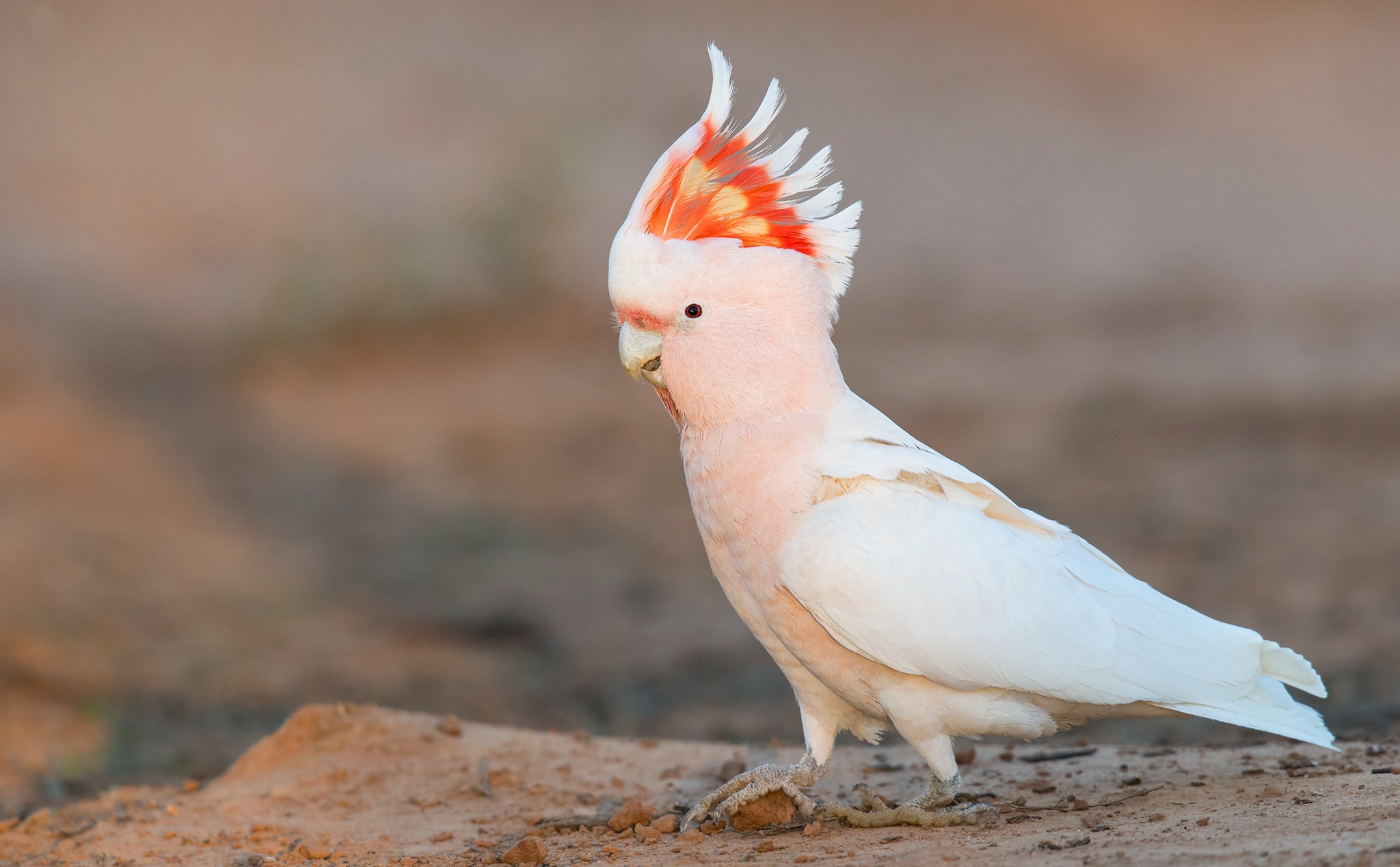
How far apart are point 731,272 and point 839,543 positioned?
2.75 feet

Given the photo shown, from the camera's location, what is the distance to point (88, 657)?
702cm

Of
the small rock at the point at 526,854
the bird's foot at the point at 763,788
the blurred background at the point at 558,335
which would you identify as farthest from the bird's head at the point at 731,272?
the blurred background at the point at 558,335

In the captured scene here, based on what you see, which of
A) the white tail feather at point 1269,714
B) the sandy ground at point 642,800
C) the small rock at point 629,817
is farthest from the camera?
the small rock at point 629,817

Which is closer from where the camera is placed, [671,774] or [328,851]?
[328,851]

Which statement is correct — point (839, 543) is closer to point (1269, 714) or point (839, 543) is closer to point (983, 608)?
point (983, 608)

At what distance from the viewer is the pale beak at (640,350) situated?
348 cm

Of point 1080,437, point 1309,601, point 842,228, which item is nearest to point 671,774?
point 842,228

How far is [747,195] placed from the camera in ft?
11.7

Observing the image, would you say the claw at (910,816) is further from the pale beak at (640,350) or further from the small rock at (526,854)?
the pale beak at (640,350)

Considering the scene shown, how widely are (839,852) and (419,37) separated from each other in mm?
11803

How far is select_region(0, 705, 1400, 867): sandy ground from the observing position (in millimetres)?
2994

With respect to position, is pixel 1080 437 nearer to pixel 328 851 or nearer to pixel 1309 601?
pixel 1309 601

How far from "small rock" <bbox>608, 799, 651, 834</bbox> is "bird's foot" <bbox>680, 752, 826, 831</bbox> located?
0.43 ft

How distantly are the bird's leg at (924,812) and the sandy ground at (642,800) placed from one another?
5cm
